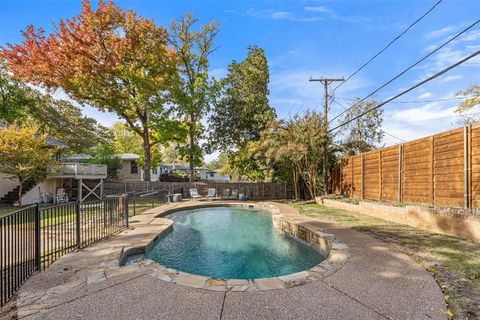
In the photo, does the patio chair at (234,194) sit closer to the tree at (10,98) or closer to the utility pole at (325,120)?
the utility pole at (325,120)

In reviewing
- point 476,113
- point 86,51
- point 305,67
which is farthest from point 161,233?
point 476,113

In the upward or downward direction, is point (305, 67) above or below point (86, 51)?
below

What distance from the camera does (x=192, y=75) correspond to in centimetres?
1964

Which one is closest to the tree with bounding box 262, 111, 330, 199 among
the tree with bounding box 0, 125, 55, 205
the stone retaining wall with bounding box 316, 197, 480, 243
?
the stone retaining wall with bounding box 316, 197, 480, 243

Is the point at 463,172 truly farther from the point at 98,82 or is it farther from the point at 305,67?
the point at 98,82

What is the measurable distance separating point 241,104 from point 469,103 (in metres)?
13.7

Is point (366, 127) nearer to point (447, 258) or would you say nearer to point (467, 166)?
point (467, 166)

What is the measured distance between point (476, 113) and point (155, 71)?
2027 centimetres

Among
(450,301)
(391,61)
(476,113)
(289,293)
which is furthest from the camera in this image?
(476,113)

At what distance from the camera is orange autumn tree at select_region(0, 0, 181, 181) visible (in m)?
16.6

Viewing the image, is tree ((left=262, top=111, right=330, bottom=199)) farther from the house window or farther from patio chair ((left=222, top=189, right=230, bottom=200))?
the house window

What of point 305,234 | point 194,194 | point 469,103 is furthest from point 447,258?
point 194,194

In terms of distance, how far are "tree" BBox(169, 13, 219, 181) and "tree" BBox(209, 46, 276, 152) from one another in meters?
1.28

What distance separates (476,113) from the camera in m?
13.4
